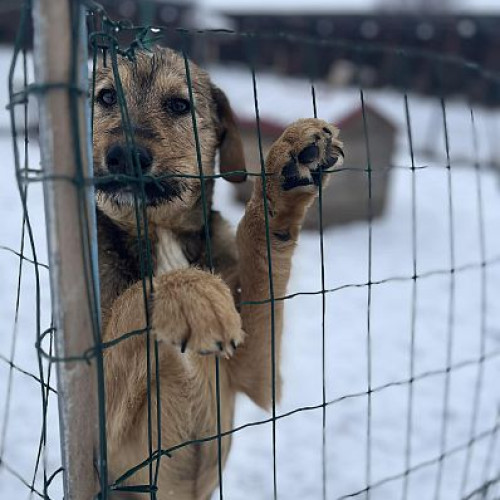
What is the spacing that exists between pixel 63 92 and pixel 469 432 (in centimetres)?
363

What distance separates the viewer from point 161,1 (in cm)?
1848

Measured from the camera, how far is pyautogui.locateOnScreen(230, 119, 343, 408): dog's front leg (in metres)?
2.04

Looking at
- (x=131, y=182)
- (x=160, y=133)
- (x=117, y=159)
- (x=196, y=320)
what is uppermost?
(x=160, y=133)

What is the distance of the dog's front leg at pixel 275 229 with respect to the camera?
204cm

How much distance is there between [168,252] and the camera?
241 cm

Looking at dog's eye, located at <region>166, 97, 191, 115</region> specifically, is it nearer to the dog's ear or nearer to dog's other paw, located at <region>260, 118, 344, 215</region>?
the dog's ear

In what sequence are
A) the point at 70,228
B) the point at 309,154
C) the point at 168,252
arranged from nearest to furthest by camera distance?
the point at 70,228, the point at 309,154, the point at 168,252

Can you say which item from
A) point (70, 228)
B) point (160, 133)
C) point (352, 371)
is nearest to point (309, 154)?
point (160, 133)

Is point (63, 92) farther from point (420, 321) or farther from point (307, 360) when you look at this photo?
point (420, 321)

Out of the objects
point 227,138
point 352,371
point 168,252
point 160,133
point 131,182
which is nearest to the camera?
point 131,182

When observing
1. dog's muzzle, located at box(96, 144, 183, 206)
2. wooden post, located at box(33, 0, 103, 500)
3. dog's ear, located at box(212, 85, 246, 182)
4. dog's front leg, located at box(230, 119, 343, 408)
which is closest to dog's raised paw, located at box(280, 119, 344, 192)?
dog's front leg, located at box(230, 119, 343, 408)

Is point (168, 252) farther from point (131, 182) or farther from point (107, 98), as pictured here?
point (131, 182)

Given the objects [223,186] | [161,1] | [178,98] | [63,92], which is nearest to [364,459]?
[178,98]

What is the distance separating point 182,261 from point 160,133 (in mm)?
524
